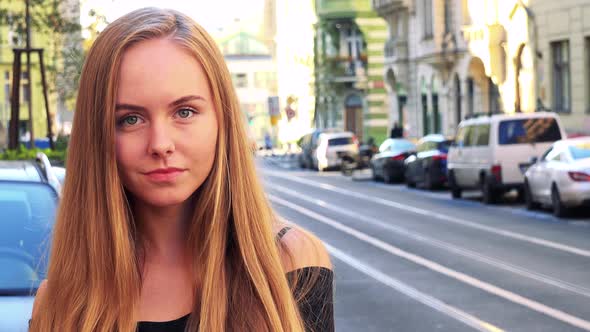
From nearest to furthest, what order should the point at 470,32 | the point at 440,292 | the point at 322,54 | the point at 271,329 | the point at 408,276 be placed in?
1. the point at 271,329
2. the point at 440,292
3. the point at 408,276
4. the point at 470,32
5. the point at 322,54

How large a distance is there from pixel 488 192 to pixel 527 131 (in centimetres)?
167

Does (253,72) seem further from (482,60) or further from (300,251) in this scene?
(300,251)

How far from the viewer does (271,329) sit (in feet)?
7.64

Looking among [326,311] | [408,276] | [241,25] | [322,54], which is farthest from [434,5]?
[241,25]

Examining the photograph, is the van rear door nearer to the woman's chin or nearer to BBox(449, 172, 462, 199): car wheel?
BBox(449, 172, 462, 199): car wheel

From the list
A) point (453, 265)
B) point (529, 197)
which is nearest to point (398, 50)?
point (529, 197)

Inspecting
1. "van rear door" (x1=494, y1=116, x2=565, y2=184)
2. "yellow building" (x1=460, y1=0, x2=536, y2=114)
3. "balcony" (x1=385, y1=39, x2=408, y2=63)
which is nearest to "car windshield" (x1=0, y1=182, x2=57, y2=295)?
"van rear door" (x1=494, y1=116, x2=565, y2=184)

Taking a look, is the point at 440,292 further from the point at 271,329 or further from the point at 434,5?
the point at 434,5

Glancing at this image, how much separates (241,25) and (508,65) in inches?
4200

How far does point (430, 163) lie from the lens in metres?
36.4

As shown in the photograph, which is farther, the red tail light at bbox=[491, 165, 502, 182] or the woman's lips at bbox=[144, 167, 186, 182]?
the red tail light at bbox=[491, 165, 502, 182]

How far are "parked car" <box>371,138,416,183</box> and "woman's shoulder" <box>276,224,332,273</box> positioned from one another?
130 ft

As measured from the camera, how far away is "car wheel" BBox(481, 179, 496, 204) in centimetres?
2903

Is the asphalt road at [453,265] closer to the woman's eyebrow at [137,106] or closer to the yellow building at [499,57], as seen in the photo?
the woman's eyebrow at [137,106]
